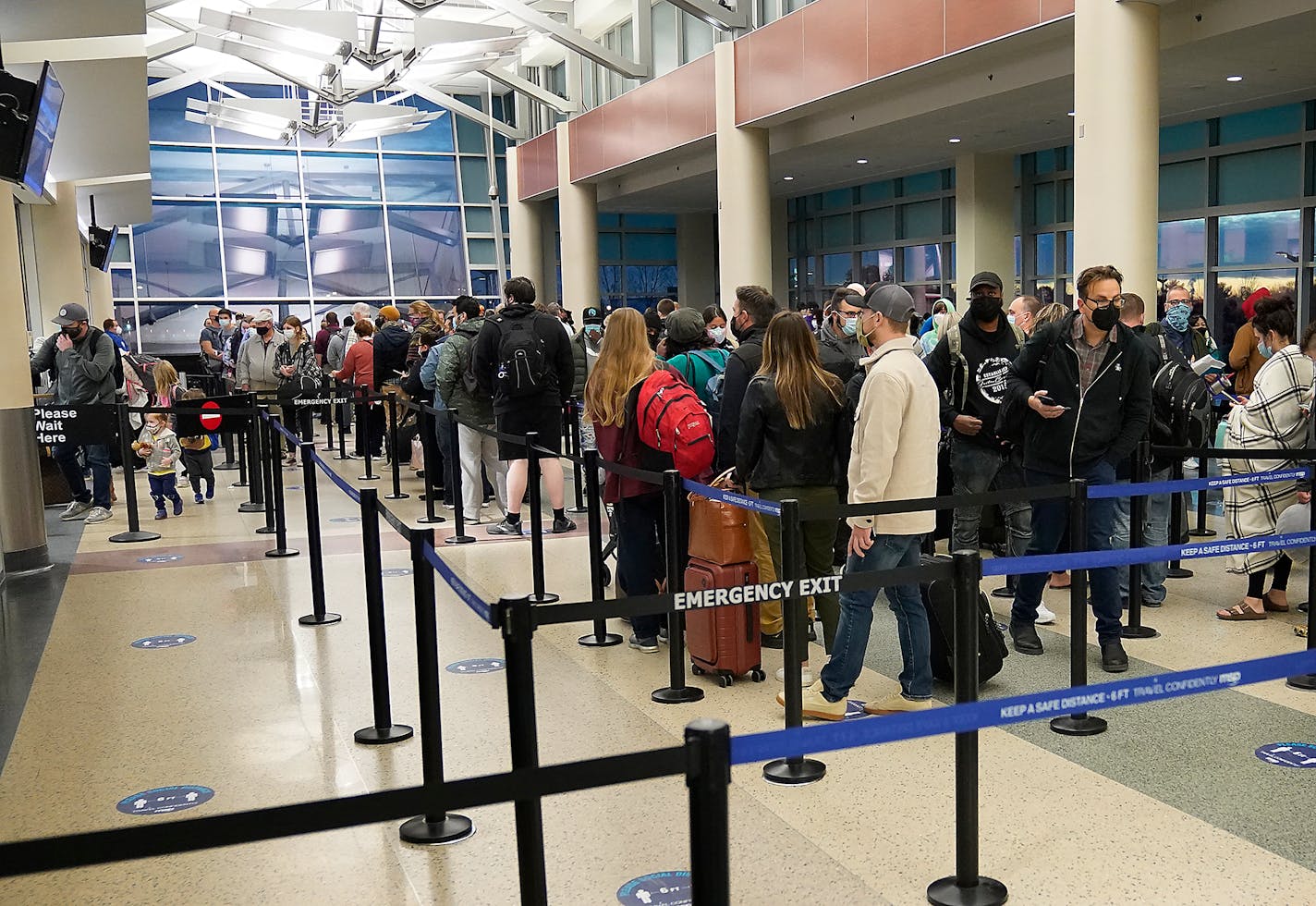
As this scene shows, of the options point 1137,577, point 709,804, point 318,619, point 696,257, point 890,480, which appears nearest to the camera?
point 709,804

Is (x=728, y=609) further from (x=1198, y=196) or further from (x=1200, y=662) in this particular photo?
(x=1198, y=196)

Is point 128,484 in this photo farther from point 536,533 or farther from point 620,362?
point 620,362

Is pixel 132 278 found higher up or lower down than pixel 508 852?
higher up

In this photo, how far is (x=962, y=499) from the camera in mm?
5016

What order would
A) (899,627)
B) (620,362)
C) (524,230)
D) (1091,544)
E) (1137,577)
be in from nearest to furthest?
(899,627) < (1091,544) < (1137,577) < (620,362) < (524,230)

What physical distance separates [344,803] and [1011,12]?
499 inches

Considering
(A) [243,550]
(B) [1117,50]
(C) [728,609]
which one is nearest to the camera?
(C) [728,609]

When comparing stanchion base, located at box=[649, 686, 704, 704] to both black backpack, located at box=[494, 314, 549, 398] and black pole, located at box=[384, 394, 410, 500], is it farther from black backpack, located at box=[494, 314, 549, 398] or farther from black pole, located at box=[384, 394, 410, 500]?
black pole, located at box=[384, 394, 410, 500]

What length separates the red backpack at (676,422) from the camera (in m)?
5.83

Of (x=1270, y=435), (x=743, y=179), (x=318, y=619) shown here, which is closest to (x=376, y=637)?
(x=318, y=619)

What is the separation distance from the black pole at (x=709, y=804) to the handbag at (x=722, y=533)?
3430mm

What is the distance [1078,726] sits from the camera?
4.81m

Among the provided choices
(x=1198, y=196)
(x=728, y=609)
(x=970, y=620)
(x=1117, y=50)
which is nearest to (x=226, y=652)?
(x=728, y=609)

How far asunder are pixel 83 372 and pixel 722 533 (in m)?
8.13
